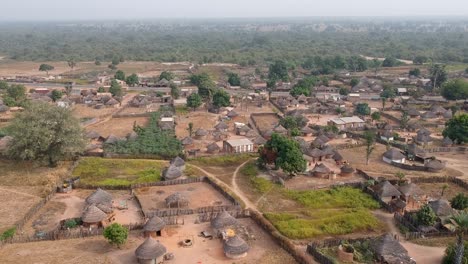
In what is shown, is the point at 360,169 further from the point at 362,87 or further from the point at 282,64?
the point at 282,64

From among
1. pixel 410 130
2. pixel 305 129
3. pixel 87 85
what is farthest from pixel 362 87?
pixel 87 85

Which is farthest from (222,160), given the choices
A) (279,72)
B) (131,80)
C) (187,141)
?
(279,72)

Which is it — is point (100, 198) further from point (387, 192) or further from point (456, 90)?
point (456, 90)

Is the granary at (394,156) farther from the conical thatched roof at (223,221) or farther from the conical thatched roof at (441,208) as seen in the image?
the conical thatched roof at (223,221)

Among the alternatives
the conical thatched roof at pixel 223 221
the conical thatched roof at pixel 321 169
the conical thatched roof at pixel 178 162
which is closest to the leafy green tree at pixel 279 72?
the conical thatched roof at pixel 321 169

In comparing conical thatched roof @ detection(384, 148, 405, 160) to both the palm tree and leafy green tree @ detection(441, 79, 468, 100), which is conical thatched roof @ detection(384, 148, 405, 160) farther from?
leafy green tree @ detection(441, 79, 468, 100)

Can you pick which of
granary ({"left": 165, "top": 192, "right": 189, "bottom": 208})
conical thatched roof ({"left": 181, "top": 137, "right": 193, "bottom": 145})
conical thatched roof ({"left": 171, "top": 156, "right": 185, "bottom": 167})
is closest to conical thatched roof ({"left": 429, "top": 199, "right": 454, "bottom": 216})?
granary ({"left": 165, "top": 192, "right": 189, "bottom": 208})
